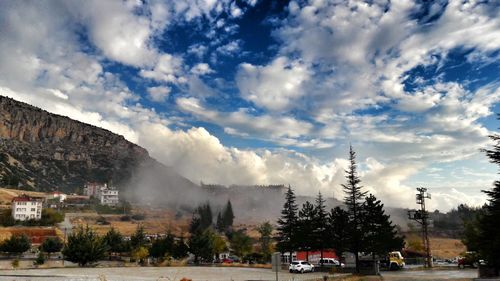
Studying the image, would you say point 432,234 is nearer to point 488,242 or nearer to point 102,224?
point 102,224

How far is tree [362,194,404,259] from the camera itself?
4819 cm

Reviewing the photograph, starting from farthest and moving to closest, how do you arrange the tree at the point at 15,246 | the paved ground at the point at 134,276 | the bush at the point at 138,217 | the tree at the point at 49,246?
the bush at the point at 138,217
the tree at the point at 49,246
the tree at the point at 15,246
the paved ground at the point at 134,276

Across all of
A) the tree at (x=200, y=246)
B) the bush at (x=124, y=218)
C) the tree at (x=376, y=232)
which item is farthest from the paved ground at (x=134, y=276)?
the bush at (x=124, y=218)

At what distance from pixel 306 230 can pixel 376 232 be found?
14.2 metres

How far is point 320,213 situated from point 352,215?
34.9ft

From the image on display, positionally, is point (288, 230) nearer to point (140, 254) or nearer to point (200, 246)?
point (200, 246)

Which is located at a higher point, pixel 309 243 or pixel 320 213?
pixel 320 213

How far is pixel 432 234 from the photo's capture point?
17425cm

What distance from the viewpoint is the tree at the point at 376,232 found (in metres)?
48.2

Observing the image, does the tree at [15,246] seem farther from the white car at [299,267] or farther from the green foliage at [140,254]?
the white car at [299,267]

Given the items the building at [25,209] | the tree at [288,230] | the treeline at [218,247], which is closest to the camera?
the tree at [288,230]

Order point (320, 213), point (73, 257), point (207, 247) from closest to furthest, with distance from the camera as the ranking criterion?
1. point (73, 257)
2. point (320, 213)
3. point (207, 247)

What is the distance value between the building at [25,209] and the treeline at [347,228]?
10773 cm

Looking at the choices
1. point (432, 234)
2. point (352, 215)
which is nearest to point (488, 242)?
point (352, 215)
